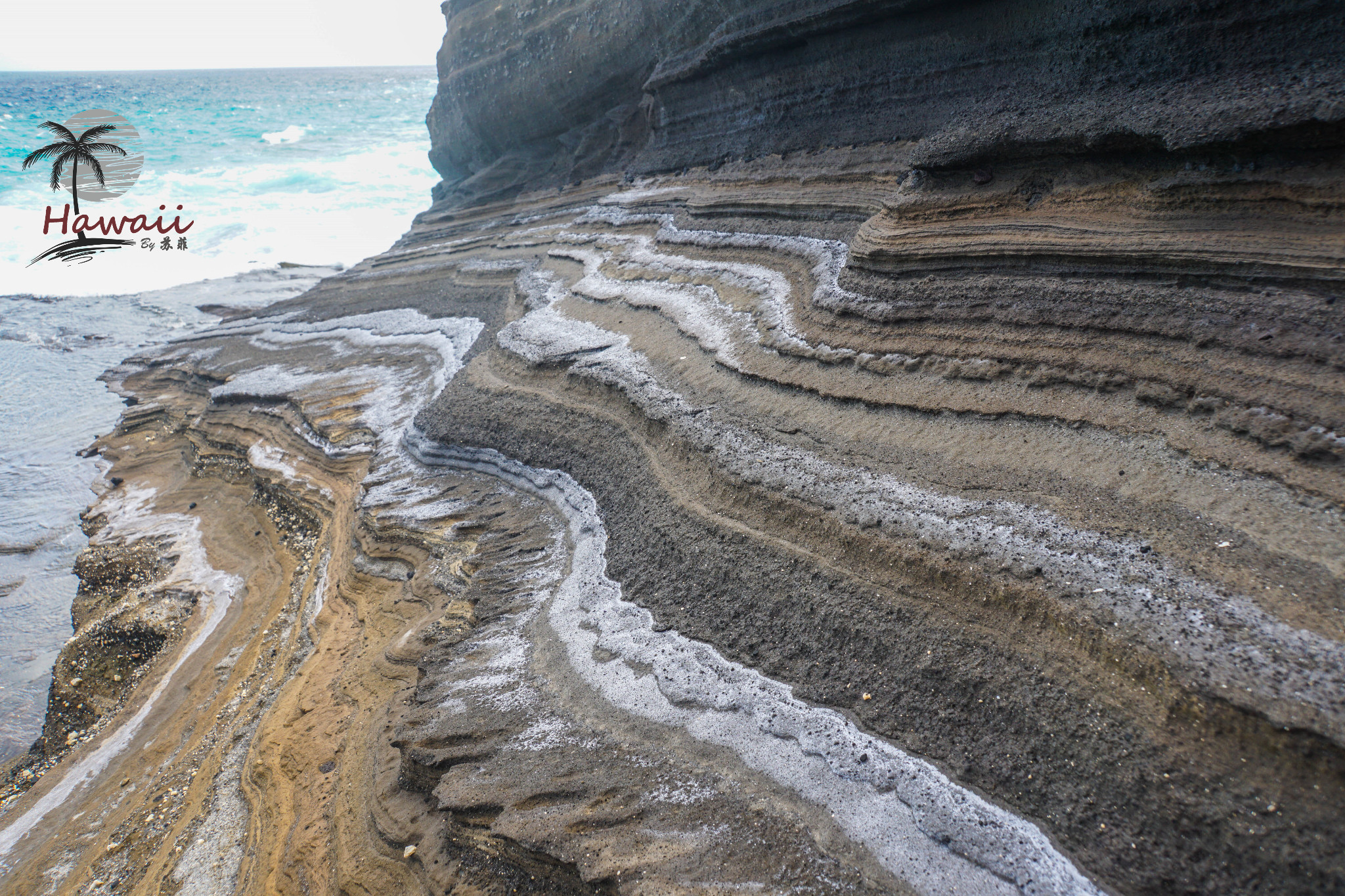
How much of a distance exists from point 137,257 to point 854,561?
836 inches

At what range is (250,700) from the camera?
4012 millimetres

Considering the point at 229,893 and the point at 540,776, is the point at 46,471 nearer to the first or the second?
the point at 229,893

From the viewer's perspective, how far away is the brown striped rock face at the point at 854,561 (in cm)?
196

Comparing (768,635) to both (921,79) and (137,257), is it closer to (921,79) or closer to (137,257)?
(921,79)

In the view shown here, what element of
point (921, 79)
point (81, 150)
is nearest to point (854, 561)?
point (921, 79)

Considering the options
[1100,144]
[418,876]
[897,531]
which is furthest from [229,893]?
[1100,144]

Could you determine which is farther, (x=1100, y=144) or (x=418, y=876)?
(x=1100, y=144)

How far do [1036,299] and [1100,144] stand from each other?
0.84 meters

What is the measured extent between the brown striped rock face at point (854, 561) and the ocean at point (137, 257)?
4.49 feet

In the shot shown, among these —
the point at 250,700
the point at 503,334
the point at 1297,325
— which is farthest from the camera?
the point at 503,334

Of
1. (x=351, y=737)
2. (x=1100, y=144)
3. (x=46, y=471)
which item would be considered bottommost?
(x=46, y=471)

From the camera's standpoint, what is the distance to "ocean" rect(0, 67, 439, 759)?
6910 millimetres

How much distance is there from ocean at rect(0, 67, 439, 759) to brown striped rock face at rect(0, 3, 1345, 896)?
1369mm

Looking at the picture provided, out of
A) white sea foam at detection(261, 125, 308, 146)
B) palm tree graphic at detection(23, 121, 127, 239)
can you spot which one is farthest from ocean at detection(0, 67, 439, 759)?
palm tree graphic at detection(23, 121, 127, 239)
